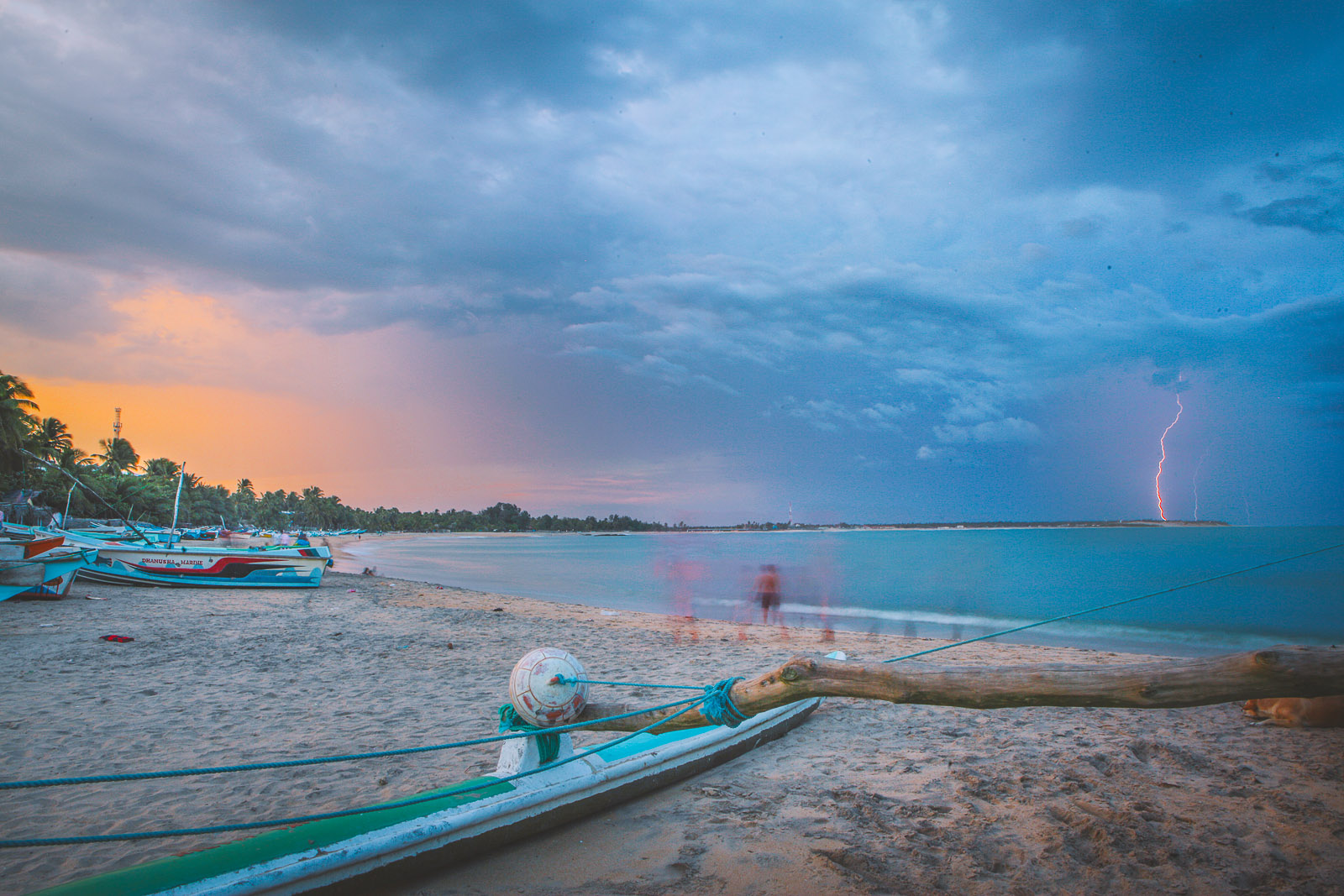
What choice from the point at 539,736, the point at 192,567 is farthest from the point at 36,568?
the point at 539,736

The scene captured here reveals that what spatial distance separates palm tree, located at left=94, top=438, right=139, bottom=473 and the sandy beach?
8060cm

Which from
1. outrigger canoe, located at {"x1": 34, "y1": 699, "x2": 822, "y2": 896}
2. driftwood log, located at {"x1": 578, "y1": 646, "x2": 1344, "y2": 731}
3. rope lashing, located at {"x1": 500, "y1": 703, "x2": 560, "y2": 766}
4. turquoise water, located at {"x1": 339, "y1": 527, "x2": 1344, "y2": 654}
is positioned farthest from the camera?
turquoise water, located at {"x1": 339, "y1": 527, "x2": 1344, "y2": 654}

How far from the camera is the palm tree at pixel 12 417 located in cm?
3778

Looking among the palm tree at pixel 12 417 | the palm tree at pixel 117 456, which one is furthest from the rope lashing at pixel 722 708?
the palm tree at pixel 117 456

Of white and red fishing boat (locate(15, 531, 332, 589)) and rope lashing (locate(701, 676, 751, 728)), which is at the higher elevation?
rope lashing (locate(701, 676, 751, 728))

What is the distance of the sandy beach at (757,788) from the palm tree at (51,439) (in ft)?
181

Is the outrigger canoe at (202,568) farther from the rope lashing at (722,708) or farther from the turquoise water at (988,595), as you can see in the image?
the rope lashing at (722,708)

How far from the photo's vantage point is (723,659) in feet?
33.2

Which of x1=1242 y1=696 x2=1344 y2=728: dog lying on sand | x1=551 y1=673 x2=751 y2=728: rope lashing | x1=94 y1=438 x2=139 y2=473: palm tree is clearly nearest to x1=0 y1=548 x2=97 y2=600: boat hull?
x1=551 y1=673 x2=751 y2=728: rope lashing

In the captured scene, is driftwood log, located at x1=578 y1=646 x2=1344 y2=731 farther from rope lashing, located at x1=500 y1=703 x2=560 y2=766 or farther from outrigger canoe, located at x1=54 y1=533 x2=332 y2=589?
outrigger canoe, located at x1=54 y1=533 x2=332 y2=589

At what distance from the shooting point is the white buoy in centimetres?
376

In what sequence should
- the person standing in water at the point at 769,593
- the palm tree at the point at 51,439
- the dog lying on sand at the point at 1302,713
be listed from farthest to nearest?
the palm tree at the point at 51,439 < the person standing in water at the point at 769,593 < the dog lying on sand at the point at 1302,713

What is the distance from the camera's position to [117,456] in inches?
2808

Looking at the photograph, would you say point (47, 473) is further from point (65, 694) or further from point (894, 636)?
point (894, 636)
